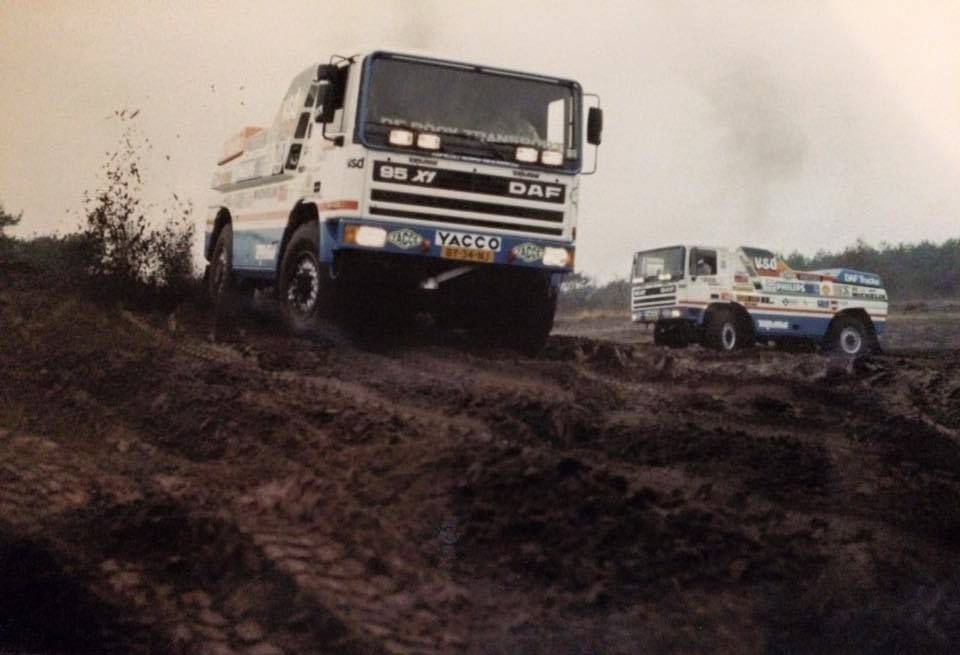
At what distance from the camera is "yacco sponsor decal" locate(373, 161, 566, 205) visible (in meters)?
5.57

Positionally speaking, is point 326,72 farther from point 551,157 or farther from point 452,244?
point 551,157

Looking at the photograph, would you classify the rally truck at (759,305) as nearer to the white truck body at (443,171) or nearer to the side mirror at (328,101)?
the white truck body at (443,171)

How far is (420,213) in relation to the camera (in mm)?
5621

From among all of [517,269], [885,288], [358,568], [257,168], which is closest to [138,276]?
[257,168]

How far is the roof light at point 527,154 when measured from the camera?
18.9 ft

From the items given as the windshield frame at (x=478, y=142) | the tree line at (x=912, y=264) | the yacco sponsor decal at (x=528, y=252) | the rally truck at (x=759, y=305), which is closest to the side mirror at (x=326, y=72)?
the windshield frame at (x=478, y=142)

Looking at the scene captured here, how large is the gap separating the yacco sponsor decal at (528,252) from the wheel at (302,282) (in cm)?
100

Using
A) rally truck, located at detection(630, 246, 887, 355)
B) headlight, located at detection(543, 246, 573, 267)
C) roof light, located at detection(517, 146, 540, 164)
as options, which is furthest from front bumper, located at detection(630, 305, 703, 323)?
roof light, located at detection(517, 146, 540, 164)

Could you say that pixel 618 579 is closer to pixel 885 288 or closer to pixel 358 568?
pixel 358 568

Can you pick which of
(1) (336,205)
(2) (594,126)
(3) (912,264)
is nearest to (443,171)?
(1) (336,205)

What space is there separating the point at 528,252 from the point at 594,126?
29.0 inches

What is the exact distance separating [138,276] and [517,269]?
80.2 inches

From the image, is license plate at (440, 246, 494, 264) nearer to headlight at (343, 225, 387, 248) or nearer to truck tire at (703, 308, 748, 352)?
headlight at (343, 225, 387, 248)

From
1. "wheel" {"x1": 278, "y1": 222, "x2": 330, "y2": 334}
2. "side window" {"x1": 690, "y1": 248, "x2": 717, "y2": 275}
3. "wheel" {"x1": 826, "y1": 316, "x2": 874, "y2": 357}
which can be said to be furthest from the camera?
"wheel" {"x1": 826, "y1": 316, "x2": 874, "y2": 357}
